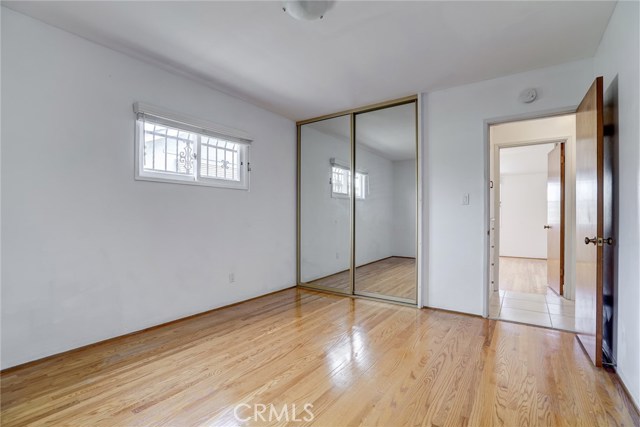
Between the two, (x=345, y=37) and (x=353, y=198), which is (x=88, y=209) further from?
(x=353, y=198)

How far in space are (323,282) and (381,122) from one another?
2.48 m

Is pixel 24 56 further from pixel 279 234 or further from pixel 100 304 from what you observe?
pixel 279 234

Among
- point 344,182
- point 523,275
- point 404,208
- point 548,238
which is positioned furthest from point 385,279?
point 523,275

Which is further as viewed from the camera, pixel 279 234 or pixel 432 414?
pixel 279 234

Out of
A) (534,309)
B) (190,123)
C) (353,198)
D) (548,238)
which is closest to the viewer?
(190,123)

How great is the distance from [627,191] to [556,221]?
114 inches

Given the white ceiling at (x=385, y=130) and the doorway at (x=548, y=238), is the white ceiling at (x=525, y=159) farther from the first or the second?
the white ceiling at (x=385, y=130)

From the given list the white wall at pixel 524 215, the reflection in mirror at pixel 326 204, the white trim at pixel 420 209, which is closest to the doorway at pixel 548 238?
the white trim at pixel 420 209

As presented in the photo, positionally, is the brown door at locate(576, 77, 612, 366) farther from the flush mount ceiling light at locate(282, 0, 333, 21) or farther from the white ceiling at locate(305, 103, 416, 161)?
the flush mount ceiling light at locate(282, 0, 333, 21)

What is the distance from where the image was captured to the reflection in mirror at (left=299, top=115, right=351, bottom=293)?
4.35 meters

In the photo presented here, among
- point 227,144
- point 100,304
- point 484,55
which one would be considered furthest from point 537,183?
point 100,304

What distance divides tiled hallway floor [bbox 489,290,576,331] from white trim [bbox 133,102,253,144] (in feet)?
12.0

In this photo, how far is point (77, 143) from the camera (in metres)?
2.48

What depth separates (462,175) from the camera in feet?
11.2
